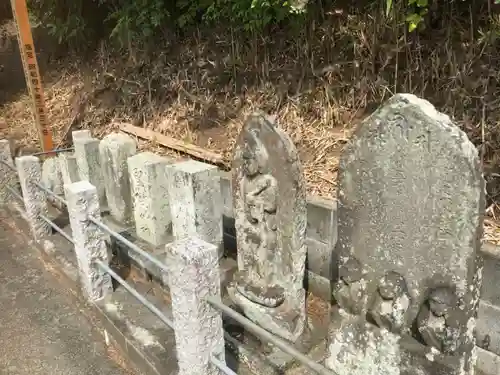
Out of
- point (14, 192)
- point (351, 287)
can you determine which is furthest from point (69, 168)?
point (351, 287)

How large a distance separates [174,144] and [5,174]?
201cm

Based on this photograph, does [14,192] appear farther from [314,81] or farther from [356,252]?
[356,252]

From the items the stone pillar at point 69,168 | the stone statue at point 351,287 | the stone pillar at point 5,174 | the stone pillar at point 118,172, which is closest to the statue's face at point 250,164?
the stone statue at point 351,287

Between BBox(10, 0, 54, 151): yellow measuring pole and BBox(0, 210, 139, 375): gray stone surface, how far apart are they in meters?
2.33

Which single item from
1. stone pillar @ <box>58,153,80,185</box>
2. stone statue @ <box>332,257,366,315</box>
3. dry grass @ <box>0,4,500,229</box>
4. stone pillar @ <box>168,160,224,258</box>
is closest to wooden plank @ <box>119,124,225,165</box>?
dry grass @ <box>0,4,500,229</box>

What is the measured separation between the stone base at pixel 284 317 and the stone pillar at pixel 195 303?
63cm

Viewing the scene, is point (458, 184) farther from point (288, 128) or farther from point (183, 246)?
point (288, 128)

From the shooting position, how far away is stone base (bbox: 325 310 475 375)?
84.0 inches

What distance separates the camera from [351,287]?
244 cm

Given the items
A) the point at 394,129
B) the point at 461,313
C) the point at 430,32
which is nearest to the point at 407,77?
the point at 430,32

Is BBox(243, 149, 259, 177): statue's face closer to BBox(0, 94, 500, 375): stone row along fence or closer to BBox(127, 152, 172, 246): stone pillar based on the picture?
BBox(0, 94, 500, 375): stone row along fence

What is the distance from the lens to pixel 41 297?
397 centimetres

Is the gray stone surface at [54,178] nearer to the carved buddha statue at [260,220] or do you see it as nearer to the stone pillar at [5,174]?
the stone pillar at [5,174]

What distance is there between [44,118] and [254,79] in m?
2.92
